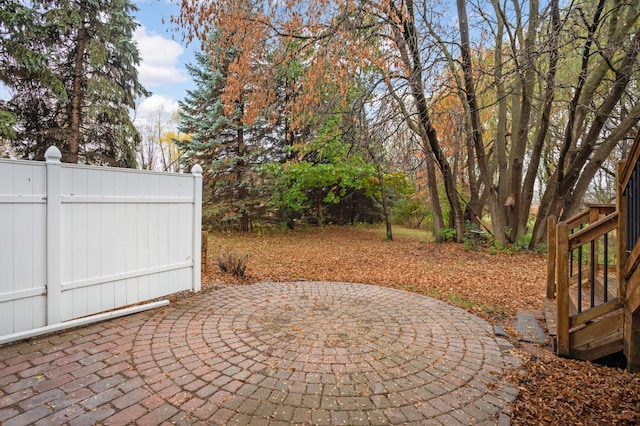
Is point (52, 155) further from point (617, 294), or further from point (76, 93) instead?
point (76, 93)

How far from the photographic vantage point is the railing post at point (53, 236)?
2.99 meters

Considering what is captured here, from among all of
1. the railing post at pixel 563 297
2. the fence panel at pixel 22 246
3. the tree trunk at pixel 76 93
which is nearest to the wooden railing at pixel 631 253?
the railing post at pixel 563 297

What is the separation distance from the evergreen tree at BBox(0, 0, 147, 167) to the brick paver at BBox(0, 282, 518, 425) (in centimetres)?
851

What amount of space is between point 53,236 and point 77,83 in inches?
340

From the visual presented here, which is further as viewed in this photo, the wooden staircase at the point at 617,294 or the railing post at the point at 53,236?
the railing post at the point at 53,236

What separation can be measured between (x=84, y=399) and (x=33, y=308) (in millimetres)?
1435

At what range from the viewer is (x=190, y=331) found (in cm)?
315

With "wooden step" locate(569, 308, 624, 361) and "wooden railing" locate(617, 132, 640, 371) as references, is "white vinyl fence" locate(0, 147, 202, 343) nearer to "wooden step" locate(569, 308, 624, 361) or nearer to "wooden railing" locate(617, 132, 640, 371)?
"wooden step" locate(569, 308, 624, 361)

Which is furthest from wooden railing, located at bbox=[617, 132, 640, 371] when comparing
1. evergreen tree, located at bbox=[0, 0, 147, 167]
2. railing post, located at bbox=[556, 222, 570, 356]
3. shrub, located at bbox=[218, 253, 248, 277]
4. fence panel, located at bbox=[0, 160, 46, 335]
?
evergreen tree, located at bbox=[0, 0, 147, 167]

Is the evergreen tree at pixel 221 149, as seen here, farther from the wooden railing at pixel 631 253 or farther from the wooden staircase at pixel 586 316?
the wooden railing at pixel 631 253

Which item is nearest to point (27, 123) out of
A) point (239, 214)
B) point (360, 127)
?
point (239, 214)

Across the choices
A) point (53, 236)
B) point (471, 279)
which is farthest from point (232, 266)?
point (471, 279)

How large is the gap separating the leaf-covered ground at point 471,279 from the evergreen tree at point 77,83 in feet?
15.2

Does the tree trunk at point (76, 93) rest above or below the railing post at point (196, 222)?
above
